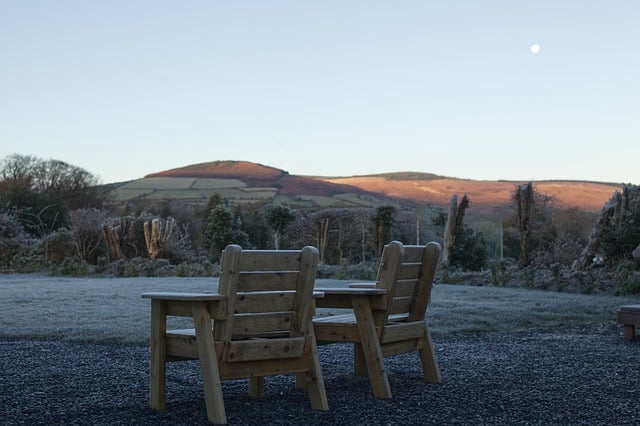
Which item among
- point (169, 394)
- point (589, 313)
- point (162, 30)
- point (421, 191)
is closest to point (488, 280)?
point (589, 313)

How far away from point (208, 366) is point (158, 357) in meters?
0.56

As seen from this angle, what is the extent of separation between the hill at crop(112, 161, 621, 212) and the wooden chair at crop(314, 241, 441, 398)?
18879mm

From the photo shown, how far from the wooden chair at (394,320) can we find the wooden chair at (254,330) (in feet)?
1.80

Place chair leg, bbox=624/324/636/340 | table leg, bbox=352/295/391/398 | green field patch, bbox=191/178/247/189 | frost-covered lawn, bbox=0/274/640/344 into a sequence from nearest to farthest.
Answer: table leg, bbox=352/295/391/398, chair leg, bbox=624/324/636/340, frost-covered lawn, bbox=0/274/640/344, green field patch, bbox=191/178/247/189

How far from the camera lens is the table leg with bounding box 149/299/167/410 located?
5016 millimetres

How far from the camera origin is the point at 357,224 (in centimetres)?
2108

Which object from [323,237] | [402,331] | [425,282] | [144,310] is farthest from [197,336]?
[323,237]

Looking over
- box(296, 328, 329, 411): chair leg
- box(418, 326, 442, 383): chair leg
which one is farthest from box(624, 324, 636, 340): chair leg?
box(296, 328, 329, 411): chair leg

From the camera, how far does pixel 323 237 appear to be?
69.8 ft

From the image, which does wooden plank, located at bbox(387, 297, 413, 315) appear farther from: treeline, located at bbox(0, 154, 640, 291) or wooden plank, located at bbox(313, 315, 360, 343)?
treeline, located at bbox(0, 154, 640, 291)

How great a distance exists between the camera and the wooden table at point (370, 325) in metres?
5.50

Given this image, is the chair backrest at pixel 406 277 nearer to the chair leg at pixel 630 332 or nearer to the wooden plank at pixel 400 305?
the wooden plank at pixel 400 305

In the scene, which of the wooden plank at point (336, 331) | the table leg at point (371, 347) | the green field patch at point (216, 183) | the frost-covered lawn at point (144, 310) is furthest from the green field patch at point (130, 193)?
the table leg at point (371, 347)

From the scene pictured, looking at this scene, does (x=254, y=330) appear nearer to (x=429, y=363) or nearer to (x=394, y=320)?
(x=394, y=320)
